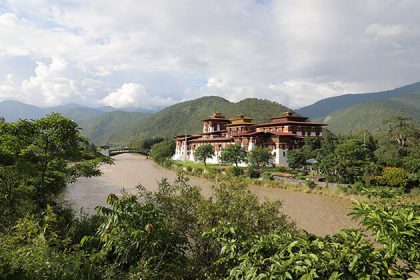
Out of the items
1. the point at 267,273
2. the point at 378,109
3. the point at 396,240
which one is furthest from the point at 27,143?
the point at 378,109

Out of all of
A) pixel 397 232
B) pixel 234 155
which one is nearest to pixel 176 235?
pixel 397 232

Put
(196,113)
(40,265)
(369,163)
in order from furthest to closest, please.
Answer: (196,113) → (369,163) → (40,265)

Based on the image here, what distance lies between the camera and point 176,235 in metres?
6.31

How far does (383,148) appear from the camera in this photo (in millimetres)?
42344

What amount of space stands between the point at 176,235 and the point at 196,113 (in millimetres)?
175155

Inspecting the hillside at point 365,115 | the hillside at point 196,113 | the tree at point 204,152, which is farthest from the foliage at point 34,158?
the hillside at point 365,115

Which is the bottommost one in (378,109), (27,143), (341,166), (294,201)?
(294,201)

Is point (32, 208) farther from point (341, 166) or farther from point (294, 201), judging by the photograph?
point (341, 166)

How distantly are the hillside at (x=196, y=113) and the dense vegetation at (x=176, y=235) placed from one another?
372 feet

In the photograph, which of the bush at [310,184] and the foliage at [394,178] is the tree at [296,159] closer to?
the bush at [310,184]

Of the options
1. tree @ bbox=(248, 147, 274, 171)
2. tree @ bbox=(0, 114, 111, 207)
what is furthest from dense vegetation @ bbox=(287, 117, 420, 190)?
tree @ bbox=(0, 114, 111, 207)

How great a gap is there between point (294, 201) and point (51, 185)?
1930 centimetres

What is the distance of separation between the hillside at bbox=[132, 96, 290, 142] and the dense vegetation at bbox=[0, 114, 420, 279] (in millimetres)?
113511

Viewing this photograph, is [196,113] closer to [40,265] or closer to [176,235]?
[176,235]
